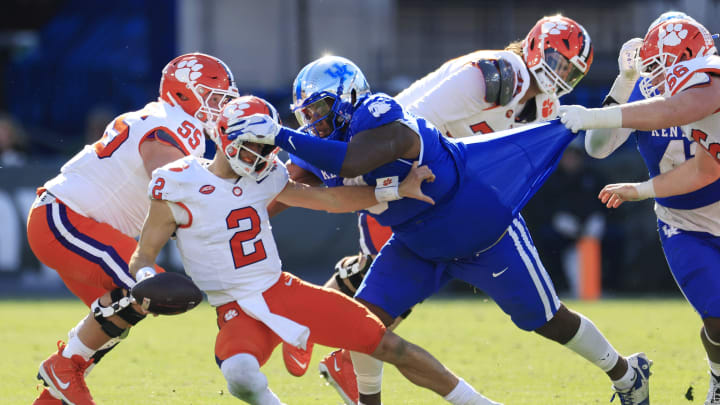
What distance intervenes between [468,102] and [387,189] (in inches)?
43.0

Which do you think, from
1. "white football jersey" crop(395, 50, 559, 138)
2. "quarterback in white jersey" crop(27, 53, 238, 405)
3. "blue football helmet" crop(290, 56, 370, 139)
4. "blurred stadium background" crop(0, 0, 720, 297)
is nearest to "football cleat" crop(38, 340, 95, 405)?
"quarterback in white jersey" crop(27, 53, 238, 405)

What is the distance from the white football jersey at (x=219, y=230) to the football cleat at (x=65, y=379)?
1.03 meters

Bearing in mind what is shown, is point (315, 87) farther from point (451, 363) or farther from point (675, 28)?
point (451, 363)

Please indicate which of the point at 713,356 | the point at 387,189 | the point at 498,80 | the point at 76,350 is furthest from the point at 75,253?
the point at 713,356

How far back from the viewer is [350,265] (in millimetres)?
5941

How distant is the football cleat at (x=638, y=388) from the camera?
5297 mm

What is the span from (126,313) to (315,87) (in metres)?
1.55

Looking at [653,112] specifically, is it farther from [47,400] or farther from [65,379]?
[47,400]

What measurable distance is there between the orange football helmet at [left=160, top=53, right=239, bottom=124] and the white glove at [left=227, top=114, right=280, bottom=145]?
2.80ft

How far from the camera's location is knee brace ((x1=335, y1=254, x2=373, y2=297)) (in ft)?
19.3

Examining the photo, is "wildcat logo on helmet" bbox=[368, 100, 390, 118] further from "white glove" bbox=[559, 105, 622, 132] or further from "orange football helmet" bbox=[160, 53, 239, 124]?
"orange football helmet" bbox=[160, 53, 239, 124]

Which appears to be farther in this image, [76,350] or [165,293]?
[76,350]

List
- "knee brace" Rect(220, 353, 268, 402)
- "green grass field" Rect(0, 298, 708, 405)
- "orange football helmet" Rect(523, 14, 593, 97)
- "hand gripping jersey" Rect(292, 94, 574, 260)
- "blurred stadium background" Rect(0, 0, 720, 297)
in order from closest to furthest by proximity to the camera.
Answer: "knee brace" Rect(220, 353, 268, 402)
"hand gripping jersey" Rect(292, 94, 574, 260)
"orange football helmet" Rect(523, 14, 593, 97)
"green grass field" Rect(0, 298, 708, 405)
"blurred stadium background" Rect(0, 0, 720, 297)

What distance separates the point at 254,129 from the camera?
14.6 ft
